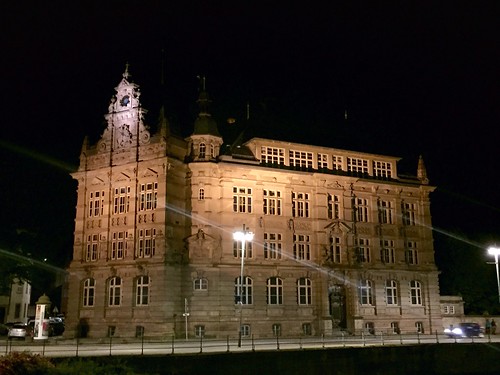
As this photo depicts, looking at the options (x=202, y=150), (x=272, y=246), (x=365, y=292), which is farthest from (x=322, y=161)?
(x=365, y=292)

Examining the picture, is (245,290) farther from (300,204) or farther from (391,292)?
(391,292)

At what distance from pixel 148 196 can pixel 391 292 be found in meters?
24.9

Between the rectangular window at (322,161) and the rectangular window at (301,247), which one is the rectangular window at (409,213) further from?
the rectangular window at (301,247)

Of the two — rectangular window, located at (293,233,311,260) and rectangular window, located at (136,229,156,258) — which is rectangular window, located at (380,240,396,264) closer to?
rectangular window, located at (293,233,311,260)

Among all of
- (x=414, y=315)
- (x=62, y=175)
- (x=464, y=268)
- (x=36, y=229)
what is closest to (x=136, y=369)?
(x=36, y=229)

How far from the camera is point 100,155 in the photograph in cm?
5075

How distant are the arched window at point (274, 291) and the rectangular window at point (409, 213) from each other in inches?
617

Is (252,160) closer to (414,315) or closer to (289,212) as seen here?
(289,212)

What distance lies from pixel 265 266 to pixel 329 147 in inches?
529

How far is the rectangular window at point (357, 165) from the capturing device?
2210 inches

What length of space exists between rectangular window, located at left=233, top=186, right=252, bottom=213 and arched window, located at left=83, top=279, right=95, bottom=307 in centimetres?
1363

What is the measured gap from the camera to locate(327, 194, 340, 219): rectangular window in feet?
175

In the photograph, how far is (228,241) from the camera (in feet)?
157

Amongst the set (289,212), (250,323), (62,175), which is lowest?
(250,323)
